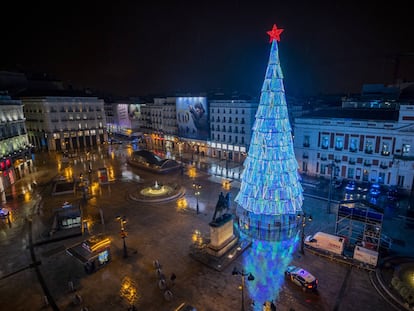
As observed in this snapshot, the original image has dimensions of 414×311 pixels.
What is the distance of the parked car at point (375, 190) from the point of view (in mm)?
34906

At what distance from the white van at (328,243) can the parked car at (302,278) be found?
434 cm

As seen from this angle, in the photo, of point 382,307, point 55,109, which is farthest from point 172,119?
point 382,307

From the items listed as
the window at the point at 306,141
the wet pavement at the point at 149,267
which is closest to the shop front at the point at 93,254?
the wet pavement at the point at 149,267

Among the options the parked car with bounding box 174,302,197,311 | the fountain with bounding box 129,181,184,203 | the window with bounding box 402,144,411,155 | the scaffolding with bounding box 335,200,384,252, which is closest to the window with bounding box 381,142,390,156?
the window with bounding box 402,144,411,155

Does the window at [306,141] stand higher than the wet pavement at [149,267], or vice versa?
the window at [306,141]

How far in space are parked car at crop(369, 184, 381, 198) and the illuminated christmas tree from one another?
55.2ft

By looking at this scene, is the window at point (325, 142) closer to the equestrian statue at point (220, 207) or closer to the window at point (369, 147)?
the window at point (369, 147)

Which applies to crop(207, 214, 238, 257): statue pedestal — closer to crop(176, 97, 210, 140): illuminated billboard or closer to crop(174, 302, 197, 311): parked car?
crop(174, 302, 197, 311): parked car

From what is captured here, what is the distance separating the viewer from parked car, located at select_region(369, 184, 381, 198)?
3491 centimetres

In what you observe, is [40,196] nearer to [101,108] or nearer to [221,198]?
[221,198]

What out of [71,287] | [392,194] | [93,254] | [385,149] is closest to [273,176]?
[93,254]

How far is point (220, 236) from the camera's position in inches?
874

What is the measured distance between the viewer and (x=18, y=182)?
44469 millimetres

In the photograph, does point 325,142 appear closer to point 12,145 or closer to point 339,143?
point 339,143
